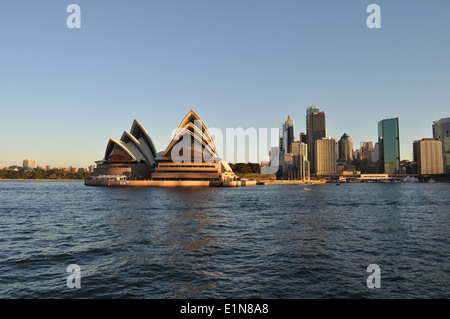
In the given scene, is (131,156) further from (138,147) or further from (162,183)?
(162,183)

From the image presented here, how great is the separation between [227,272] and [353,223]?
18.7m

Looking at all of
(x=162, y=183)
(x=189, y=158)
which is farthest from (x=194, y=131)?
(x=162, y=183)

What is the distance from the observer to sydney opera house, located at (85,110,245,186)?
116438 millimetres

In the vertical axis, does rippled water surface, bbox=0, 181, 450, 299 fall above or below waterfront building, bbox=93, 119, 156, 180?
below

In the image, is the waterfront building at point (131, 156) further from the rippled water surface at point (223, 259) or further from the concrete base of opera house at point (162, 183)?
the rippled water surface at point (223, 259)

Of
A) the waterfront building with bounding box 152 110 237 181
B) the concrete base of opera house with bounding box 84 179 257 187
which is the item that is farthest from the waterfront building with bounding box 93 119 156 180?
the waterfront building with bounding box 152 110 237 181

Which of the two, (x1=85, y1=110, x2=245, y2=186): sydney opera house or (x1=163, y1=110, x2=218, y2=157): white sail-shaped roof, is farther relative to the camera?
(x1=85, y1=110, x2=245, y2=186): sydney opera house

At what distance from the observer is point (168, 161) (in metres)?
122

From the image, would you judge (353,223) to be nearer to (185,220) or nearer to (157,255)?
(185,220)

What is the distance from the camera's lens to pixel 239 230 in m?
23.4

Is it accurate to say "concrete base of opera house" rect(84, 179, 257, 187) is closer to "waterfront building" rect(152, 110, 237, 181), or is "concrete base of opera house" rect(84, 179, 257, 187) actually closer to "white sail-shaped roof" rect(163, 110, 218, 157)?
"waterfront building" rect(152, 110, 237, 181)

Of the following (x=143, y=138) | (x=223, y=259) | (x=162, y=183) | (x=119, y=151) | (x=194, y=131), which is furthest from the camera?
(x=143, y=138)

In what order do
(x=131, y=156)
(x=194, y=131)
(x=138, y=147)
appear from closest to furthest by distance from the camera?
(x=194, y=131) → (x=131, y=156) → (x=138, y=147)
